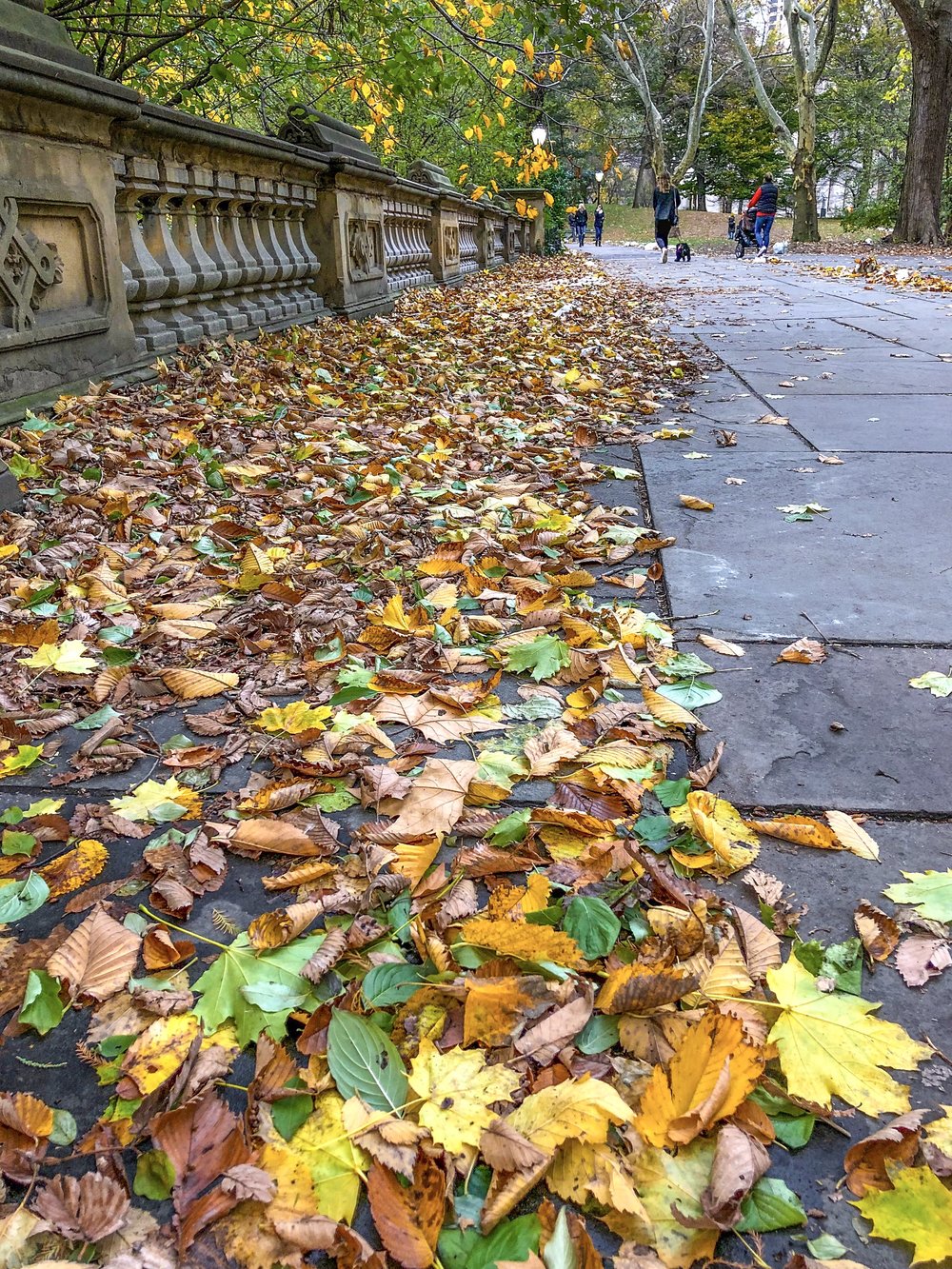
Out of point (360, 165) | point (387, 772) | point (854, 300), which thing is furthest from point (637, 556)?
point (854, 300)

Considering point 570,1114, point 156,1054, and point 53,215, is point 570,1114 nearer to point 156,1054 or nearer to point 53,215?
point 156,1054

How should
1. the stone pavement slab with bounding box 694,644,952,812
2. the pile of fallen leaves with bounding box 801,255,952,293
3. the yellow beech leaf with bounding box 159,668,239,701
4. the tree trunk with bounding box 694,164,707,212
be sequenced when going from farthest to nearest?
the tree trunk with bounding box 694,164,707,212, the pile of fallen leaves with bounding box 801,255,952,293, the yellow beech leaf with bounding box 159,668,239,701, the stone pavement slab with bounding box 694,644,952,812

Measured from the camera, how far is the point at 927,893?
132 centimetres

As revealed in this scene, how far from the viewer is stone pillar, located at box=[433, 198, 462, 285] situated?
11.5 meters

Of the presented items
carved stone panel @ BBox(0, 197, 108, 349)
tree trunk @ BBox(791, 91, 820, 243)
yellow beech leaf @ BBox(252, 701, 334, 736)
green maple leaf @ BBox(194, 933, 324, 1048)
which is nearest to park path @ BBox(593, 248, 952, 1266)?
green maple leaf @ BBox(194, 933, 324, 1048)

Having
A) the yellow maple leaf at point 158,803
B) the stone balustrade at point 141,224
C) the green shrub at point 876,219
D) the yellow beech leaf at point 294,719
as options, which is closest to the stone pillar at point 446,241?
the stone balustrade at point 141,224

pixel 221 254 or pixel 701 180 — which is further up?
pixel 701 180

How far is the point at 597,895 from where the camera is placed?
4.40ft

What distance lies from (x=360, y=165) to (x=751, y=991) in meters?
7.55

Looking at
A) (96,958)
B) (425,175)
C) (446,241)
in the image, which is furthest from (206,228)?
(446,241)

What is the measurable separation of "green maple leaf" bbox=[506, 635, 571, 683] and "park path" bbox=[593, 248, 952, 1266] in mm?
328

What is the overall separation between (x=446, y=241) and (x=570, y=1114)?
12.7 m

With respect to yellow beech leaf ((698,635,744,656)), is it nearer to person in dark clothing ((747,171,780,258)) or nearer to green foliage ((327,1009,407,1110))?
green foliage ((327,1009,407,1110))

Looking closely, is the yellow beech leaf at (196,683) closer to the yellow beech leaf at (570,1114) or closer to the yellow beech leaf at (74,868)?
the yellow beech leaf at (74,868)
